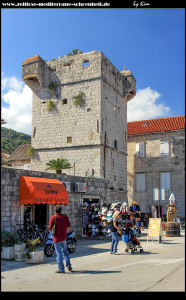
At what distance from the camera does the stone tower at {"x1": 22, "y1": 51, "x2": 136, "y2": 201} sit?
29531 mm

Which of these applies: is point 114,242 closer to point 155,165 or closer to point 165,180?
point 165,180

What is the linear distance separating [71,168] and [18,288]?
77.2ft

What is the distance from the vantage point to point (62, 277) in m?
7.81

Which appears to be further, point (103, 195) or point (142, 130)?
point (142, 130)

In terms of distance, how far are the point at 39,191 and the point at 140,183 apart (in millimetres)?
23695

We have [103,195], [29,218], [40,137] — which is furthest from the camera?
[40,137]

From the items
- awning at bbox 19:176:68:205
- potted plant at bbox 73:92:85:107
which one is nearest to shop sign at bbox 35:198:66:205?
awning at bbox 19:176:68:205

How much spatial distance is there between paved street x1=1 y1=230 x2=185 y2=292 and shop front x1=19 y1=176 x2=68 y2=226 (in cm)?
348

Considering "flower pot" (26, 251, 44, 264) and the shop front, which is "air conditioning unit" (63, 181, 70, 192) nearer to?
the shop front

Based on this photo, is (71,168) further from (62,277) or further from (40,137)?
(62,277)

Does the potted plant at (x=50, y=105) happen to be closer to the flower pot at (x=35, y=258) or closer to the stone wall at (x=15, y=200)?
the stone wall at (x=15, y=200)

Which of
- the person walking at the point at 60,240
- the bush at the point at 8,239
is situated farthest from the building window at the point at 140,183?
the person walking at the point at 60,240

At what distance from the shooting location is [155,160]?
118 ft

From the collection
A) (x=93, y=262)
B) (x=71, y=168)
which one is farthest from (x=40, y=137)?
(x=93, y=262)
